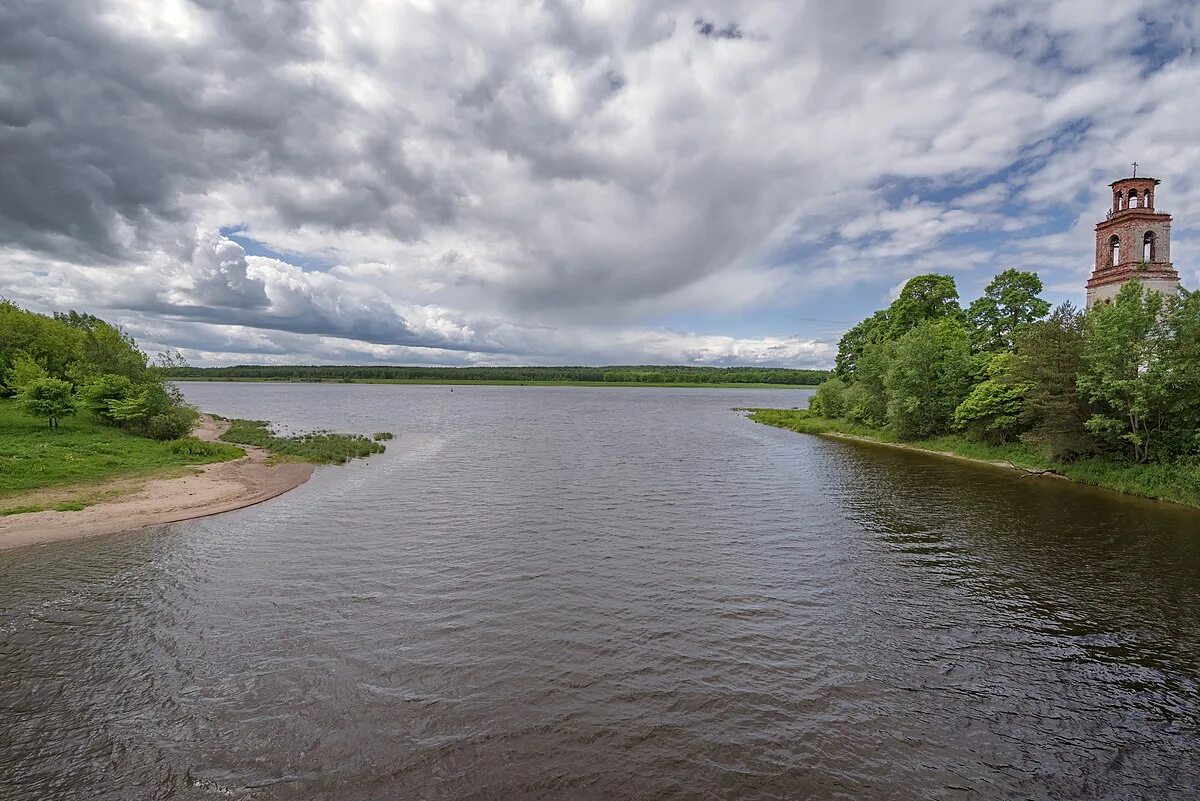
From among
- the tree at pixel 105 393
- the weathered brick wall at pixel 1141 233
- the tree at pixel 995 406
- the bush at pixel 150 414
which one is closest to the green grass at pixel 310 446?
the bush at pixel 150 414

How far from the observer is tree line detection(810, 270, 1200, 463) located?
2898 centimetres

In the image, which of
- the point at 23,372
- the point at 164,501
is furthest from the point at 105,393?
the point at 164,501

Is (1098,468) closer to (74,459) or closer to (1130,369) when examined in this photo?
(1130,369)

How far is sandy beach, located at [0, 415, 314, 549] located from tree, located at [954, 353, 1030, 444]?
158 ft

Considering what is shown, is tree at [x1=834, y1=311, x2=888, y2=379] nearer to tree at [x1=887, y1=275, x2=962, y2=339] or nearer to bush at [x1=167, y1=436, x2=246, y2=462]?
tree at [x1=887, y1=275, x2=962, y2=339]

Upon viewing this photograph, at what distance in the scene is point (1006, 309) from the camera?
52.2 meters

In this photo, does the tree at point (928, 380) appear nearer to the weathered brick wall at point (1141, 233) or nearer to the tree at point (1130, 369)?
the weathered brick wall at point (1141, 233)

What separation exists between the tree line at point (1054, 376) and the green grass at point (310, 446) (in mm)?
48194

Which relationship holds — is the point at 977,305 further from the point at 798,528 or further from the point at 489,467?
the point at 489,467

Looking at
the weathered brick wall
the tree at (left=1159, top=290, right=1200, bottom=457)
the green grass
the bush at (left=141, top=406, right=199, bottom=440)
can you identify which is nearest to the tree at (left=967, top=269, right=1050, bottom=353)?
the weathered brick wall

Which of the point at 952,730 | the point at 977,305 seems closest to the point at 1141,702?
the point at 952,730

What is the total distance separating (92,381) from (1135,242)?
258ft

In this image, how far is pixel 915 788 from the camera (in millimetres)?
9117

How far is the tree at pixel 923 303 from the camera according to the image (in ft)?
207
